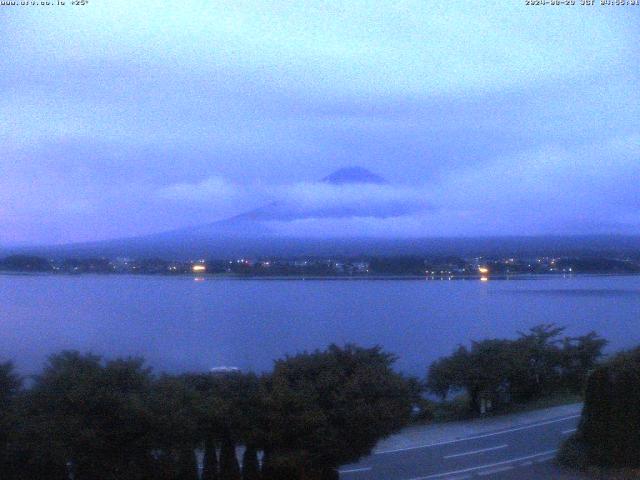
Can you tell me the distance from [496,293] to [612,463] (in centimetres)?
1369

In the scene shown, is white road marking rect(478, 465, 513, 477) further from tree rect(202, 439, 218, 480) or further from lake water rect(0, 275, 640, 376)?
lake water rect(0, 275, 640, 376)

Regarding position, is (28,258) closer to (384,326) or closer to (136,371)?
(384,326)

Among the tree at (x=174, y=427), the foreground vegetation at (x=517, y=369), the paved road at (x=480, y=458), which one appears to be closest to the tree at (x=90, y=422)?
the tree at (x=174, y=427)

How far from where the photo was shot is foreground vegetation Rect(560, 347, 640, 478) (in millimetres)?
11484

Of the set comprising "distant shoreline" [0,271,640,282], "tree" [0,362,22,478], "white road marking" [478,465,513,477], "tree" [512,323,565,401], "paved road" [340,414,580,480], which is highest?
"distant shoreline" [0,271,640,282]

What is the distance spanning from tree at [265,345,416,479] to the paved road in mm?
1909

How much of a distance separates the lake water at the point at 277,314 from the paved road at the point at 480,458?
2.75m

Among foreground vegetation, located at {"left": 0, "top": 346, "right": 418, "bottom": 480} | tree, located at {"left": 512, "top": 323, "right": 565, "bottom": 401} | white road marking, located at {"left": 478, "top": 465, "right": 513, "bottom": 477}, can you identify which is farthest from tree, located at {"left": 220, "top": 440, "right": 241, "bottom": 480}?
tree, located at {"left": 512, "top": 323, "right": 565, "bottom": 401}

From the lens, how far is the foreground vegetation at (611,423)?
452 inches

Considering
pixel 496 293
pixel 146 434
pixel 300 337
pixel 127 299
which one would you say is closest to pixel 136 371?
pixel 146 434

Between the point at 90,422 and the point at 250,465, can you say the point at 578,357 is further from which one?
the point at 90,422

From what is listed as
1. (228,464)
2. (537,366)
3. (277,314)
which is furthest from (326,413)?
(537,366)

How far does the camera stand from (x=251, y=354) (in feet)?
59.8

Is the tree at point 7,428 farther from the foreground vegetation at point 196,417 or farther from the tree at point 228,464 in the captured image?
the tree at point 228,464
